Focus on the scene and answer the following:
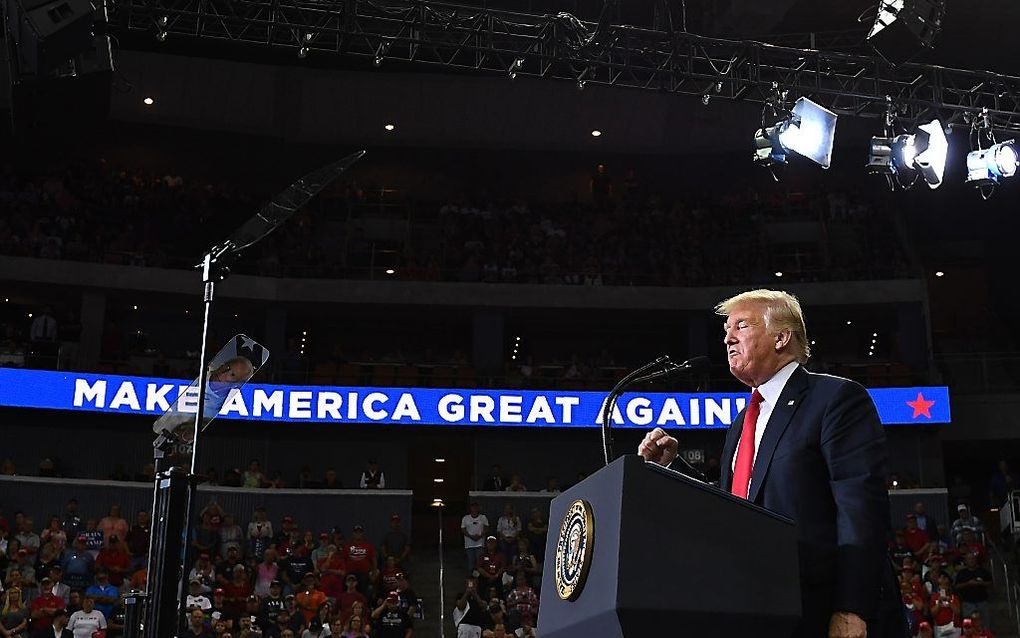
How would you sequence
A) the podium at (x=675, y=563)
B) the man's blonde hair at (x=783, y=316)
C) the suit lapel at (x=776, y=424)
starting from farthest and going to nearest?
the man's blonde hair at (x=783, y=316), the suit lapel at (x=776, y=424), the podium at (x=675, y=563)

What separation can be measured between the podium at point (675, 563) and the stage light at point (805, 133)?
34.0 feet

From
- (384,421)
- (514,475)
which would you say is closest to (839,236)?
(514,475)

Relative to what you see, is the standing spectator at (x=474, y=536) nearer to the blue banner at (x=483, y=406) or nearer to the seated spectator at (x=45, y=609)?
the blue banner at (x=483, y=406)

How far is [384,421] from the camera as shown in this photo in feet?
68.4

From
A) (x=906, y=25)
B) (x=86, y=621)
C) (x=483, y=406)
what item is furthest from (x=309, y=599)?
(x=906, y=25)

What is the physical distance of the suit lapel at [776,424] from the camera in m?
3.30

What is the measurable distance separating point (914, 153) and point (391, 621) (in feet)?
29.0

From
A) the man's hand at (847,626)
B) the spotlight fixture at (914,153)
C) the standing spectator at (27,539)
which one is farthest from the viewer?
the standing spectator at (27,539)

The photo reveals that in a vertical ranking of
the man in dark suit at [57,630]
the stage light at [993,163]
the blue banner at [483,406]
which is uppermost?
the stage light at [993,163]

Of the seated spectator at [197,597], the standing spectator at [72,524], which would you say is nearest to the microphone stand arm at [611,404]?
the seated spectator at [197,597]

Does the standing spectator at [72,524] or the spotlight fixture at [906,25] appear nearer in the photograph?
the spotlight fixture at [906,25]

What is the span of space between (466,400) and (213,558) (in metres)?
6.61

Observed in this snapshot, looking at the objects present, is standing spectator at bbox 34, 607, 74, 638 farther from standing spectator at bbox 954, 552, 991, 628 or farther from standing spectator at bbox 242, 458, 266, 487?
standing spectator at bbox 954, 552, 991, 628

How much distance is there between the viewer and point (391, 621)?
14.0 metres
